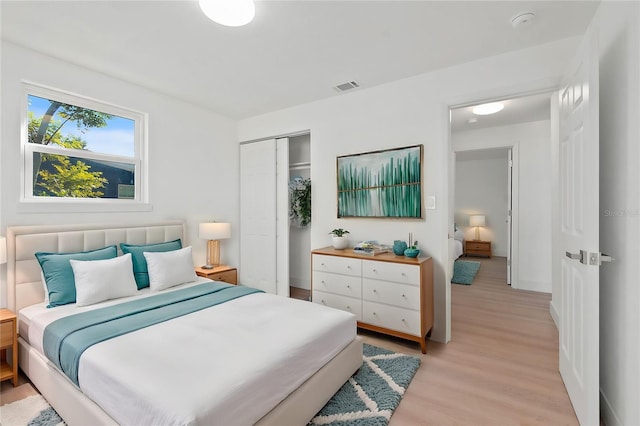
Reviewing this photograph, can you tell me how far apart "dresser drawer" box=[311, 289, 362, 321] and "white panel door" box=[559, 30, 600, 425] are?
1.63 metres

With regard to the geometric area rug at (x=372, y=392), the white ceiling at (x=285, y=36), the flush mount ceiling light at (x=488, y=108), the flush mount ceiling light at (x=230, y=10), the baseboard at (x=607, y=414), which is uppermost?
the white ceiling at (x=285, y=36)

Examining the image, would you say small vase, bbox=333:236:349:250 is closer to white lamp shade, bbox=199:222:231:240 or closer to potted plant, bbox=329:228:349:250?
potted plant, bbox=329:228:349:250

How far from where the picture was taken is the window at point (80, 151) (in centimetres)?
272

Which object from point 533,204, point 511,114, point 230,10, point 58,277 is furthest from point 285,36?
point 533,204

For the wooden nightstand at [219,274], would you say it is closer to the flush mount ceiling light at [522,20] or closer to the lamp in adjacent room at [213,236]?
the lamp in adjacent room at [213,236]

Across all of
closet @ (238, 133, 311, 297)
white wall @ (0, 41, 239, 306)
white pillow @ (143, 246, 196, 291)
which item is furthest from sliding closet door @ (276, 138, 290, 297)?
white pillow @ (143, 246, 196, 291)

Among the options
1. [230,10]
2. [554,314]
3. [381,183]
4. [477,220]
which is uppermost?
[230,10]

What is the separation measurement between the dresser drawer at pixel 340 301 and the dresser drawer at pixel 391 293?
0.14 meters

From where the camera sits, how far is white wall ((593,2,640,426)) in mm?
1497

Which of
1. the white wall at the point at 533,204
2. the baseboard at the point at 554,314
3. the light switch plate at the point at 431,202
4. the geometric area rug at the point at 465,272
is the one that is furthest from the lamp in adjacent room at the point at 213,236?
the white wall at the point at 533,204

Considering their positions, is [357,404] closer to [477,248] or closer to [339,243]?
[339,243]

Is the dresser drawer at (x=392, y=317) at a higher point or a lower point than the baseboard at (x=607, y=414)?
higher

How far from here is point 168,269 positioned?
9.39 feet

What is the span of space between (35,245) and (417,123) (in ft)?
11.9
